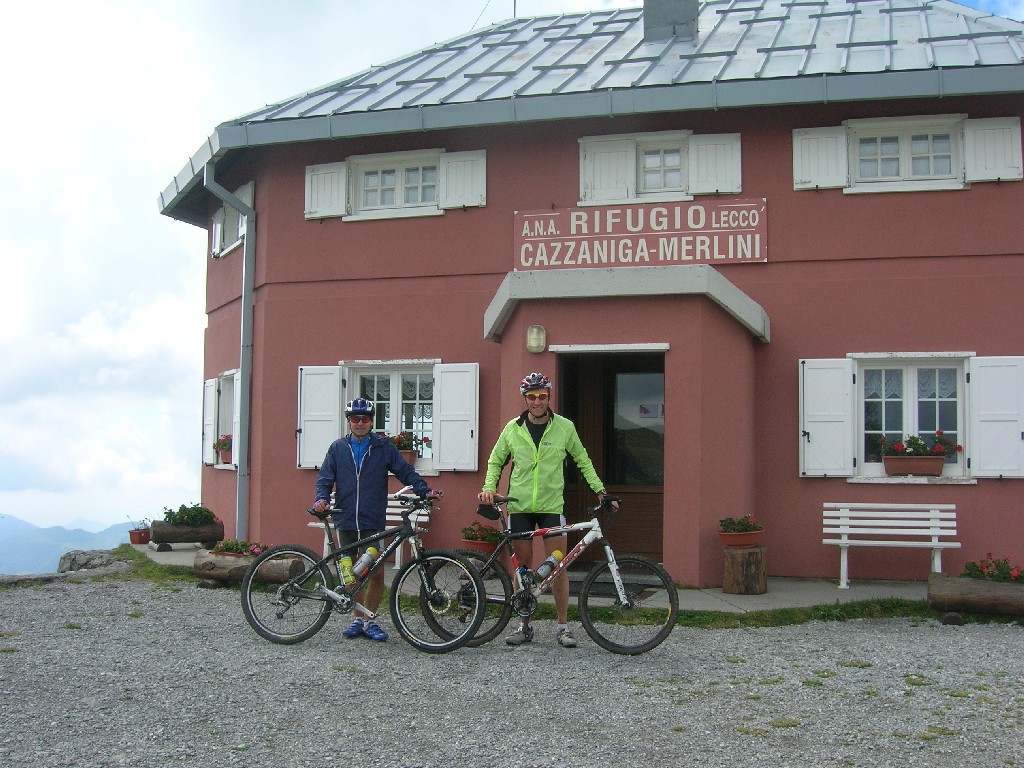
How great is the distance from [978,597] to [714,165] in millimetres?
5000

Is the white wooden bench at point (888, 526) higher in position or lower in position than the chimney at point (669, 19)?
lower

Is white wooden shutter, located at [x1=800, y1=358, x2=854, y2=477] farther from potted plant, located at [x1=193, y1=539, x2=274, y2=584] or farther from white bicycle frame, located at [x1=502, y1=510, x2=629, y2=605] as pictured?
potted plant, located at [x1=193, y1=539, x2=274, y2=584]

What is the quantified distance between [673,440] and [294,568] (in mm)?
3640

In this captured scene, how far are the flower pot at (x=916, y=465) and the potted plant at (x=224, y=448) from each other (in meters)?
7.72

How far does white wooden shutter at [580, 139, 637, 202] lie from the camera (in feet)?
36.0

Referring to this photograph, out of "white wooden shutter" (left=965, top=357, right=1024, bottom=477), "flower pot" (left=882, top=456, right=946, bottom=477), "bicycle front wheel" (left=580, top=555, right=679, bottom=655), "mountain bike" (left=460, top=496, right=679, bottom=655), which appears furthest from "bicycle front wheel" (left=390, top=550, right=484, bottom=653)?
"white wooden shutter" (left=965, top=357, right=1024, bottom=477)

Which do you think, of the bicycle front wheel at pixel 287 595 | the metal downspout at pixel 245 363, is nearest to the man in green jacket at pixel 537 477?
the bicycle front wheel at pixel 287 595

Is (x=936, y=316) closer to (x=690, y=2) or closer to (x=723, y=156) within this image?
(x=723, y=156)

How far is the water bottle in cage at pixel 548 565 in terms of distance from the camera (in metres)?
6.68

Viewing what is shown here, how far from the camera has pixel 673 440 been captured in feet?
29.7

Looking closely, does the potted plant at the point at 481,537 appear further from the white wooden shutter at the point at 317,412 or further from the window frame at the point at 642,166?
the window frame at the point at 642,166

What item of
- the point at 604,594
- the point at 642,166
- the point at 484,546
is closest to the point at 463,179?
the point at 642,166

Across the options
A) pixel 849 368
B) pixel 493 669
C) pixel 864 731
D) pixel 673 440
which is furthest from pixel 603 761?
pixel 849 368

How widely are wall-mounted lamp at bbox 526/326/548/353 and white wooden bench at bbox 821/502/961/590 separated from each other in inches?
123
